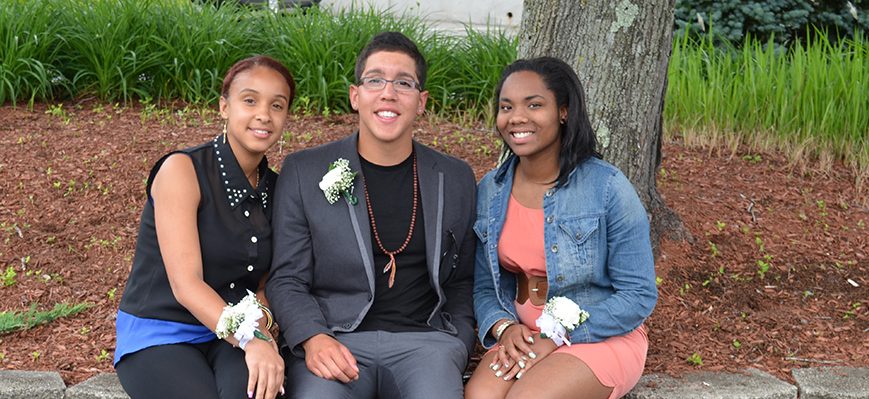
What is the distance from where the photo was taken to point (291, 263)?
3709 millimetres

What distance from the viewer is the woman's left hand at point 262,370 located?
3.37m

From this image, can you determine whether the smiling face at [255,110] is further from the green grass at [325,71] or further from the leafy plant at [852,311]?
the green grass at [325,71]

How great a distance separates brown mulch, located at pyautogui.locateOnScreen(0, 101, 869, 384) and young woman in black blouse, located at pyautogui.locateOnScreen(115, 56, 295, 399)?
78 centimetres

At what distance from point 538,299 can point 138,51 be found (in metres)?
4.38

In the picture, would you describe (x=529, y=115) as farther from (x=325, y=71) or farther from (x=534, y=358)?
(x=325, y=71)

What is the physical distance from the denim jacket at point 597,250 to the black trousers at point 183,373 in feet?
3.06

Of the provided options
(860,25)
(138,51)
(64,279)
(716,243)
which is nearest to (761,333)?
(716,243)

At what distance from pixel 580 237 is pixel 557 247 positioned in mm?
89

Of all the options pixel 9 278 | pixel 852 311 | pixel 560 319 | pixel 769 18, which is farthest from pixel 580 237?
pixel 769 18

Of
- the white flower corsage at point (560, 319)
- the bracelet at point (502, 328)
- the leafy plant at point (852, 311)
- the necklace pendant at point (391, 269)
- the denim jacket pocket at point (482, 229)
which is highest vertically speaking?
the denim jacket pocket at point (482, 229)

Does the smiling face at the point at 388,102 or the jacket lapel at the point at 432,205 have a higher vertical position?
the smiling face at the point at 388,102

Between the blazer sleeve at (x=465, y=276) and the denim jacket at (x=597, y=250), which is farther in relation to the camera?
the blazer sleeve at (x=465, y=276)

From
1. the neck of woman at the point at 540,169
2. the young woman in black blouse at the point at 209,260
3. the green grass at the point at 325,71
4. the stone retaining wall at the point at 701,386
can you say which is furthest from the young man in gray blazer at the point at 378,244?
the green grass at the point at 325,71

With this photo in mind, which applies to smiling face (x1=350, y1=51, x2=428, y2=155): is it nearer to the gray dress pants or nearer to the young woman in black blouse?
the young woman in black blouse
